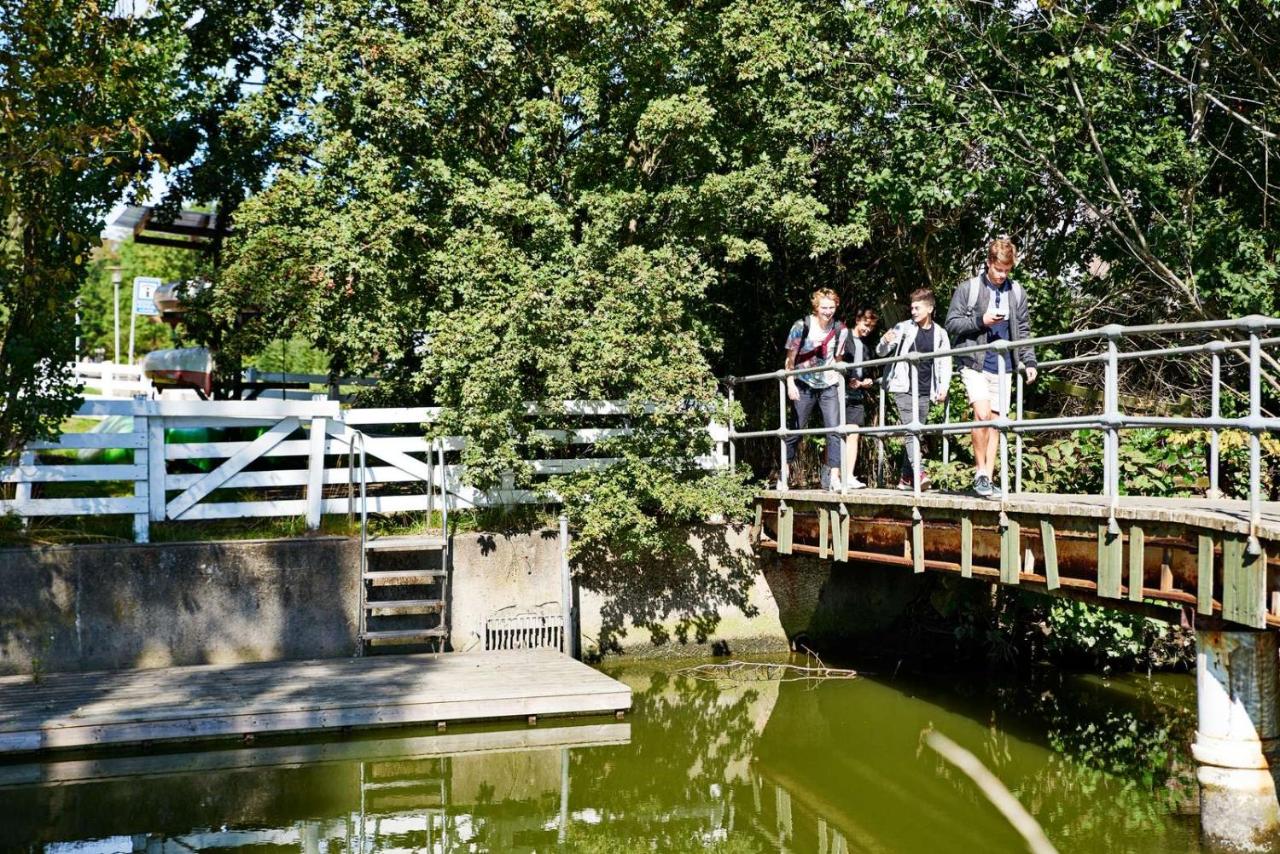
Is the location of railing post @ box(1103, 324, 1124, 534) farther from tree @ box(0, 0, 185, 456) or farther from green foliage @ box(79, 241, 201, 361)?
green foliage @ box(79, 241, 201, 361)

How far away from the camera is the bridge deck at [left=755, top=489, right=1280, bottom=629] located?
741cm

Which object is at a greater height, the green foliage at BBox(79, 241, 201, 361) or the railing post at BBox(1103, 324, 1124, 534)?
the green foliage at BBox(79, 241, 201, 361)

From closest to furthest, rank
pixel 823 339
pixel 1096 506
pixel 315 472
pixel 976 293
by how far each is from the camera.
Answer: pixel 1096 506 → pixel 976 293 → pixel 315 472 → pixel 823 339

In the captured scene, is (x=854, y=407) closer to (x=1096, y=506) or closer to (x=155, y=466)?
(x=1096, y=506)

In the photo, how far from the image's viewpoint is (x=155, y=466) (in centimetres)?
1212

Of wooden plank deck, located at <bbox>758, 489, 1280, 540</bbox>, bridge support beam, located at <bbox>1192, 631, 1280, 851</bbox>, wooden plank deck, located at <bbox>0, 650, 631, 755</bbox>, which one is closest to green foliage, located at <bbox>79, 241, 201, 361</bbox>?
wooden plank deck, located at <bbox>0, 650, 631, 755</bbox>

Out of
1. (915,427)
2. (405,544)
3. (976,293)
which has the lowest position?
(405,544)

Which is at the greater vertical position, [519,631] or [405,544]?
[405,544]

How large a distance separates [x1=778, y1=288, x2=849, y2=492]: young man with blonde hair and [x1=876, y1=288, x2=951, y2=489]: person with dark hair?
629mm

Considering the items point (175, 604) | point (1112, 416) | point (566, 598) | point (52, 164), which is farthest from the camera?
point (566, 598)

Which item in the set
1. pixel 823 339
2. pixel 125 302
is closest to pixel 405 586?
pixel 823 339

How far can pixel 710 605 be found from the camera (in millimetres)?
14000

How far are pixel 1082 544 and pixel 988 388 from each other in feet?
5.67

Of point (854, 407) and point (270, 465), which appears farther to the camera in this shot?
point (270, 465)
